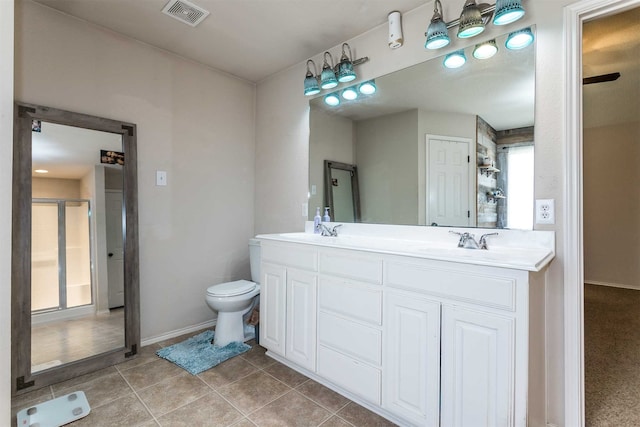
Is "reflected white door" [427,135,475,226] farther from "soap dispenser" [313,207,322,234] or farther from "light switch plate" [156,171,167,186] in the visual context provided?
"light switch plate" [156,171,167,186]

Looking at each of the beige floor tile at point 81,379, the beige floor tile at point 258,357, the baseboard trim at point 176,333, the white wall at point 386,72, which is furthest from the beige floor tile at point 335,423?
the baseboard trim at point 176,333

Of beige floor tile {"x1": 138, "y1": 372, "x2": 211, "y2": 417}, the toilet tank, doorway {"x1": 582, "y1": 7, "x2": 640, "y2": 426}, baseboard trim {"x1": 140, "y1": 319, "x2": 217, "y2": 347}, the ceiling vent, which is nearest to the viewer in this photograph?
beige floor tile {"x1": 138, "y1": 372, "x2": 211, "y2": 417}

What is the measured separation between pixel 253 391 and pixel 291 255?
85 centimetres

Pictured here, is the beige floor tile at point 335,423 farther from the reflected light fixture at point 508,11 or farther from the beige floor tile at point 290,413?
the reflected light fixture at point 508,11

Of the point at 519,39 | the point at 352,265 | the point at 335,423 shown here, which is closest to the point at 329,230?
the point at 352,265

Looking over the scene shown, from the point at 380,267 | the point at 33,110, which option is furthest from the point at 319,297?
the point at 33,110

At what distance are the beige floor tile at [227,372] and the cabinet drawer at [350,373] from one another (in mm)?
574

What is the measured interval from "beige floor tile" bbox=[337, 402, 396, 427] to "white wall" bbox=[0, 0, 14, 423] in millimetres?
1441

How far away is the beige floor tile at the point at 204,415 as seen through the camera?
1.63 meters

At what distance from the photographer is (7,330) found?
0.68 meters

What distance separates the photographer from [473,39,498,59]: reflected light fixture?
5.80ft

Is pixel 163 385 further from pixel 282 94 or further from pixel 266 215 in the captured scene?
pixel 282 94

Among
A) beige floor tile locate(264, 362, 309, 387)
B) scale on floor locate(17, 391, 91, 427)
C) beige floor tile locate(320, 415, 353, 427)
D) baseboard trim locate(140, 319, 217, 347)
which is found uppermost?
baseboard trim locate(140, 319, 217, 347)

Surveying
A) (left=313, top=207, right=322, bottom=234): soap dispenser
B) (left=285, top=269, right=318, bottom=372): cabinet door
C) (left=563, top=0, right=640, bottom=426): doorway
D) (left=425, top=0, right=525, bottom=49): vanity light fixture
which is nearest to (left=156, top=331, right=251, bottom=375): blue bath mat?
(left=285, top=269, right=318, bottom=372): cabinet door
